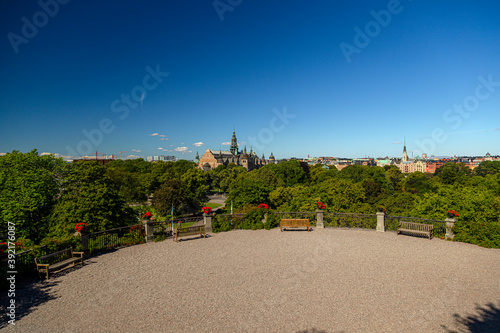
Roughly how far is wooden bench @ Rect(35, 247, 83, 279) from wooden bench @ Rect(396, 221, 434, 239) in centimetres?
1638

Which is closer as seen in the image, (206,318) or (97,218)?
(206,318)

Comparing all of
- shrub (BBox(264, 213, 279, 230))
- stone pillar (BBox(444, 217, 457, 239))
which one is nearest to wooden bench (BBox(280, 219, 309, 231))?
shrub (BBox(264, 213, 279, 230))

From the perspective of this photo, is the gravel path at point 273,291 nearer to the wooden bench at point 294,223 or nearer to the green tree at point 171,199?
the wooden bench at point 294,223

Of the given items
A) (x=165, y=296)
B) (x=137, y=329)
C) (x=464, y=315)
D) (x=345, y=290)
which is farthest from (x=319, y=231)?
(x=137, y=329)

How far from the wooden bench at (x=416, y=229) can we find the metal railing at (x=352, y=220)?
174 centimetres

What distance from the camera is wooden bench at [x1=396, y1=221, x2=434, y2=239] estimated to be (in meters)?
14.2

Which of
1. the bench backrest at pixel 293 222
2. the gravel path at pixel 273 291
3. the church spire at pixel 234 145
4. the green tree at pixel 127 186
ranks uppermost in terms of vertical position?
the church spire at pixel 234 145

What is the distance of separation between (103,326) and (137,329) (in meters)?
0.90

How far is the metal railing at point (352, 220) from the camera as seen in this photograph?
17131 mm

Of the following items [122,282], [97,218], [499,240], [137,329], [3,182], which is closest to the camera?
[137,329]

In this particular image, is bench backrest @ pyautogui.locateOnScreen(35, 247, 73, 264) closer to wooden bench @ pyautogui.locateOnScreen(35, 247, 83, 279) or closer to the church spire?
wooden bench @ pyautogui.locateOnScreen(35, 247, 83, 279)

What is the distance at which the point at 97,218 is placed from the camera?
1920 centimetres

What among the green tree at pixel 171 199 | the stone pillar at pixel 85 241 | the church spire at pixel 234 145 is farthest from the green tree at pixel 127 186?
the church spire at pixel 234 145

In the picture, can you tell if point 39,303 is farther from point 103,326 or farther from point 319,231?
point 319,231
